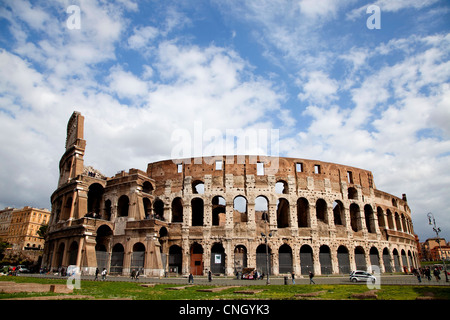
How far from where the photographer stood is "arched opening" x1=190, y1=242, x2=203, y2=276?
3209cm

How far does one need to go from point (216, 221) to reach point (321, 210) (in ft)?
43.1

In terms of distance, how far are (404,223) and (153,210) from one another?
3778 centimetres

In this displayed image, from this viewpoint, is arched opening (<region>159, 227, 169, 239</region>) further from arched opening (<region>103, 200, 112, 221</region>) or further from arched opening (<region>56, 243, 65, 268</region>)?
arched opening (<region>56, 243, 65, 268</region>)

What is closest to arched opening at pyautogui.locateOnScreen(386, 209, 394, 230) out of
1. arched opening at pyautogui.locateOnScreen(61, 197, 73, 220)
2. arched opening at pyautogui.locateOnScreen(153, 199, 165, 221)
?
arched opening at pyautogui.locateOnScreen(153, 199, 165, 221)

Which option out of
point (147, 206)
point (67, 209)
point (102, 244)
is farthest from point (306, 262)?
point (67, 209)

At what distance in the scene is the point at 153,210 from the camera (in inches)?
1391

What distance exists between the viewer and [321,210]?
37312mm

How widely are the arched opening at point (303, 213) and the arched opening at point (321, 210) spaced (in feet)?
5.55

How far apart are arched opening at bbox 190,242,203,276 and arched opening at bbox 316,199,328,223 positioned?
14.5m

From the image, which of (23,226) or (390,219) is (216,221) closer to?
(390,219)

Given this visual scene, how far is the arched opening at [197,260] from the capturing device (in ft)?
105

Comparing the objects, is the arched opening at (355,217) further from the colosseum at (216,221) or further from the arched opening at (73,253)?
the arched opening at (73,253)
